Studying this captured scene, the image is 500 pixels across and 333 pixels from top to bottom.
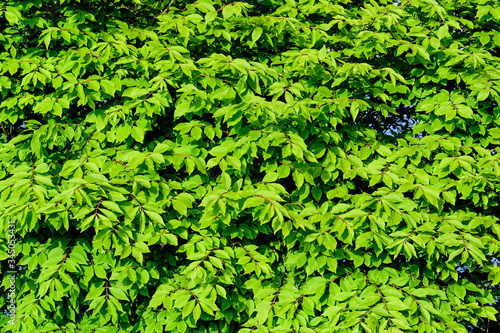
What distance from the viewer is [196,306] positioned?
2.72 meters

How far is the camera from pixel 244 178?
3252 mm

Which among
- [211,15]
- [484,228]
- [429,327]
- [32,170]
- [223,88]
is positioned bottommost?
[429,327]

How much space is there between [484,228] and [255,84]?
217cm

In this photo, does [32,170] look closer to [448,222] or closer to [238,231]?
[238,231]

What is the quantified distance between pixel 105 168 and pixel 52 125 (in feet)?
1.85

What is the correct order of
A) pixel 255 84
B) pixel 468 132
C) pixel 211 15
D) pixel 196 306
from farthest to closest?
pixel 468 132 → pixel 211 15 → pixel 255 84 → pixel 196 306

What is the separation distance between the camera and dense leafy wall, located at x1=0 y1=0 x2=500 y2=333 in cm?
275

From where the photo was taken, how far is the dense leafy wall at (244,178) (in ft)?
9.04

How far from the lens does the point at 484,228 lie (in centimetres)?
315

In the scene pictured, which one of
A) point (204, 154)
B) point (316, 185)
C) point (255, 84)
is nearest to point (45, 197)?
point (204, 154)

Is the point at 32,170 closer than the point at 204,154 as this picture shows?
Yes

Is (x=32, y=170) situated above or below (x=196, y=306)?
above

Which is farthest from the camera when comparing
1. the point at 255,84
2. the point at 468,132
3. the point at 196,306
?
the point at 468,132

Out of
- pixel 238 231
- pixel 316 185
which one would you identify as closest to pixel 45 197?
pixel 238 231
